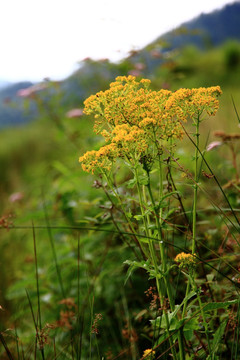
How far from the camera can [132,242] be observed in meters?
1.86

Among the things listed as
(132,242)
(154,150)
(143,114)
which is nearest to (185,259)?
(154,150)

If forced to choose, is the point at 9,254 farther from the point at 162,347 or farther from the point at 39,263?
the point at 162,347

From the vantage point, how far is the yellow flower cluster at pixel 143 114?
1.20m

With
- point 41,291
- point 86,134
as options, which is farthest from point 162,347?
point 86,134

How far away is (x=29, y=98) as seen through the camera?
4.04m

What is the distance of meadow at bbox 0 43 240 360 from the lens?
1.22 meters

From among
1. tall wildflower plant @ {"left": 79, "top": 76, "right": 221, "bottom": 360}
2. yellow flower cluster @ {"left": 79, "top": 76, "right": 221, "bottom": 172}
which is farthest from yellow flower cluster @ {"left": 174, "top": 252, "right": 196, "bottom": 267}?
yellow flower cluster @ {"left": 79, "top": 76, "right": 221, "bottom": 172}

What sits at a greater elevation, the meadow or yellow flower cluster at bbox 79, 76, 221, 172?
yellow flower cluster at bbox 79, 76, 221, 172

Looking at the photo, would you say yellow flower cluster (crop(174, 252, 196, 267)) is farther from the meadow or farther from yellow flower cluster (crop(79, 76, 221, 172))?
yellow flower cluster (crop(79, 76, 221, 172))

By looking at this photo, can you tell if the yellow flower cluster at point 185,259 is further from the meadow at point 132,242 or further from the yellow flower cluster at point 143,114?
the yellow flower cluster at point 143,114

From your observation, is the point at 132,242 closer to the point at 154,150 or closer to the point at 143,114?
the point at 154,150

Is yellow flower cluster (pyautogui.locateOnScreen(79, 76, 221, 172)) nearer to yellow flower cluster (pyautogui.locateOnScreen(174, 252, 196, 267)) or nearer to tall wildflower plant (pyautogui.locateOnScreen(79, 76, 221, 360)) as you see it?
tall wildflower plant (pyautogui.locateOnScreen(79, 76, 221, 360))

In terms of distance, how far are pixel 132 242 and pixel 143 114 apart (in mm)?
847

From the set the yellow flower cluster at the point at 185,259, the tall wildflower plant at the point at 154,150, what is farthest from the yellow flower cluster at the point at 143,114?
the yellow flower cluster at the point at 185,259
